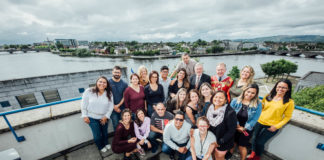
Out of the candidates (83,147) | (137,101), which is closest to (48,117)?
(83,147)

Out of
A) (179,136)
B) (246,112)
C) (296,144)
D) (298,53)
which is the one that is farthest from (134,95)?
(298,53)

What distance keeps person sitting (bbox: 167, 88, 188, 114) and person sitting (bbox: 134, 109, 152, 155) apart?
0.61 metres

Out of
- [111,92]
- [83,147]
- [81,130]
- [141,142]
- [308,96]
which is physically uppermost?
[111,92]

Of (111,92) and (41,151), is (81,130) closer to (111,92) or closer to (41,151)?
(41,151)

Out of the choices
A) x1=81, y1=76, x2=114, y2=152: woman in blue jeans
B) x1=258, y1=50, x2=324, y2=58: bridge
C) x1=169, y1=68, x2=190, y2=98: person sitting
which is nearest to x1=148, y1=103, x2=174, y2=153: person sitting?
x1=169, y1=68, x2=190, y2=98: person sitting

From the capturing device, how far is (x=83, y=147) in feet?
9.54

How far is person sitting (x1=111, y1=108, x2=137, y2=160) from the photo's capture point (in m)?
2.54

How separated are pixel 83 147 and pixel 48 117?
1.05 meters

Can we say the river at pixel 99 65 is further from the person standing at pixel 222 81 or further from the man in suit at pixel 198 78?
the person standing at pixel 222 81

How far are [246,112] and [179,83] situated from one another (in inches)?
61.1

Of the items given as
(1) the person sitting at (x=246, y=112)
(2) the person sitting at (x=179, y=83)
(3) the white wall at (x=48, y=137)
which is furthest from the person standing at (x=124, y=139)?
(1) the person sitting at (x=246, y=112)

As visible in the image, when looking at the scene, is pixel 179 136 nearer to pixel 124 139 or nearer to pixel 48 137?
pixel 124 139

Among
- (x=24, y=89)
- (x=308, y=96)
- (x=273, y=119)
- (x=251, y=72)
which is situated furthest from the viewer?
(x=308, y=96)

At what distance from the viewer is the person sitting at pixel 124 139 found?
2.54 metres
